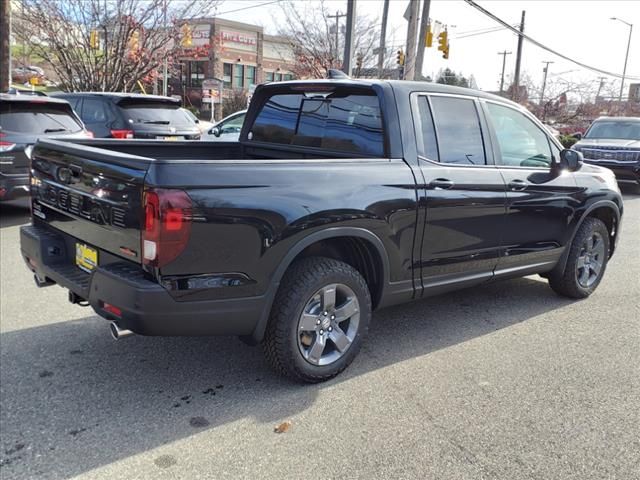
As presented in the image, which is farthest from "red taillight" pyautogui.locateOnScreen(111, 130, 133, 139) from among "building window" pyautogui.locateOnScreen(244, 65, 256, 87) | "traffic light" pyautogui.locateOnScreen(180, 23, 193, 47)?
"building window" pyautogui.locateOnScreen(244, 65, 256, 87)

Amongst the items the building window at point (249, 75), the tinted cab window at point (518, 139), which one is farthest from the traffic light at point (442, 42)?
the building window at point (249, 75)

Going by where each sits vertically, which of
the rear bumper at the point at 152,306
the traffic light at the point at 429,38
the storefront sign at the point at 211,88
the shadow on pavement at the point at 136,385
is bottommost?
the shadow on pavement at the point at 136,385

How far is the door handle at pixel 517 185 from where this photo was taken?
461 centimetres

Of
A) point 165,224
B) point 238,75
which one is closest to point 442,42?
point 165,224

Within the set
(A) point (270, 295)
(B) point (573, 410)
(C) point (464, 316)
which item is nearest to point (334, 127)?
(A) point (270, 295)

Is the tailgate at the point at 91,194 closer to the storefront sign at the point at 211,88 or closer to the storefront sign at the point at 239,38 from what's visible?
the storefront sign at the point at 211,88

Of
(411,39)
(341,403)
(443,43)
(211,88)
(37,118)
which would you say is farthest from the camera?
(211,88)

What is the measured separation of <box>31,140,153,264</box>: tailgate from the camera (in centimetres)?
305

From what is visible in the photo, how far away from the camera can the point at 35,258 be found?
3.88 m

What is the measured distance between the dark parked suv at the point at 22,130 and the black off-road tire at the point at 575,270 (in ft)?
21.9

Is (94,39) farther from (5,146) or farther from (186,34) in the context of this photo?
(5,146)

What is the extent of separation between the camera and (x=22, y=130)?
8.21 meters

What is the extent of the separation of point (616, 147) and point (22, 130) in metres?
12.7

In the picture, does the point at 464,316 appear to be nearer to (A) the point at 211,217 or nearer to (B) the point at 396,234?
(B) the point at 396,234
